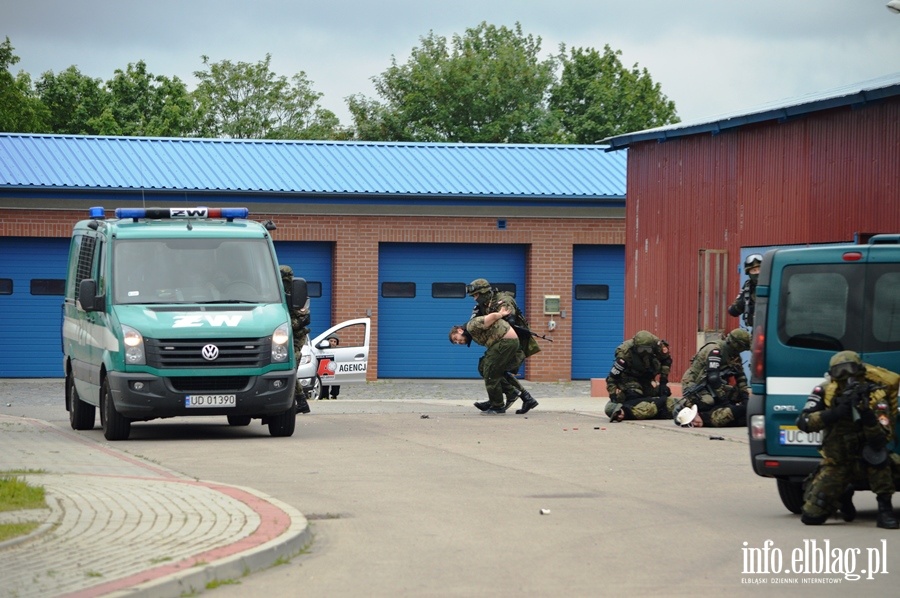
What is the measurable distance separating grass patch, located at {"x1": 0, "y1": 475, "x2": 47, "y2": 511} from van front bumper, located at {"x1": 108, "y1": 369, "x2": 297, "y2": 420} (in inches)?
193

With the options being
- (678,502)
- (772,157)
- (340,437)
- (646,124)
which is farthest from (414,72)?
(678,502)

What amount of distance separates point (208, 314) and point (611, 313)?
748 inches

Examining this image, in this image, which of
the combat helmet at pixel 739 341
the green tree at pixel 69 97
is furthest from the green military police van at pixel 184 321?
the green tree at pixel 69 97

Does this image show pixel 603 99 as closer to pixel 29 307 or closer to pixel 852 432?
pixel 29 307

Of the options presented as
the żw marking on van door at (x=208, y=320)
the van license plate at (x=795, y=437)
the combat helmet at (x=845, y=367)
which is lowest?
the van license plate at (x=795, y=437)

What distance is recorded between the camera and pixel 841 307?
11039 mm

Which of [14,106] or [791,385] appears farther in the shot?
[14,106]

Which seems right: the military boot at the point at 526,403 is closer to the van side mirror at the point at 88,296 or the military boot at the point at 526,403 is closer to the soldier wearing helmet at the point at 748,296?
the soldier wearing helmet at the point at 748,296

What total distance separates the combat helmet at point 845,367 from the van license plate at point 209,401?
800 cm

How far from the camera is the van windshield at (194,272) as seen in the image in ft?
56.5

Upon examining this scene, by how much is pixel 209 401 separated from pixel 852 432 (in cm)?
819

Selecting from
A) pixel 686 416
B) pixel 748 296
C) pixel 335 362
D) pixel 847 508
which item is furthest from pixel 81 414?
pixel 847 508

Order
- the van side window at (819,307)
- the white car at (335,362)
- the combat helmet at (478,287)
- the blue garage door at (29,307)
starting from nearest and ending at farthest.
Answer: the van side window at (819,307)
the combat helmet at (478,287)
the white car at (335,362)
the blue garage door at (29,307)

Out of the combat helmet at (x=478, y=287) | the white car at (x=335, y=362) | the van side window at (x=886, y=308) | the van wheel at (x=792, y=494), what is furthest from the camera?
the white car at (x=335, y=362)
